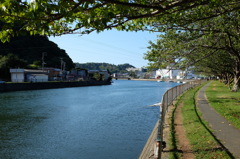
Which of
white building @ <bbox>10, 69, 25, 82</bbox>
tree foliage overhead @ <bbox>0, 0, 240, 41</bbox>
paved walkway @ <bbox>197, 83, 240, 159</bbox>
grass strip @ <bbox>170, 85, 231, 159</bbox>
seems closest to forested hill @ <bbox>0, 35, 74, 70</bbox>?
white building @ <bbox>10, 69, 25, 82</bbox>

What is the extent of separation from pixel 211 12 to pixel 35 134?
521 inches

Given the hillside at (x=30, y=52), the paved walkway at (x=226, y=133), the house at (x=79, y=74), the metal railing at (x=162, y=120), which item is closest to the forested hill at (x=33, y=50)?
the hillside at (x=30, y=52)

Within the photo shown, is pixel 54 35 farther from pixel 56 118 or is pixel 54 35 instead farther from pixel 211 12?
pixel 56 118

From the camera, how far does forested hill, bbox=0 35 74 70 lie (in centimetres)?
10150

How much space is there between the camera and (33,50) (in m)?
115

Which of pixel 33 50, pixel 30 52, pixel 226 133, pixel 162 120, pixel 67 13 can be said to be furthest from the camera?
pixel 33 50

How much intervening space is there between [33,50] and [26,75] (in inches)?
1701

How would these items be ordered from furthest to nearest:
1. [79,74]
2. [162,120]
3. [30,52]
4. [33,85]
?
[79,74]
[30,52]
[33,85]
[162,120]

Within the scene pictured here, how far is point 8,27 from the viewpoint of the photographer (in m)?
5.70

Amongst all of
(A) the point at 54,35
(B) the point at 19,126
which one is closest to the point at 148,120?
(B) the point at 19,126

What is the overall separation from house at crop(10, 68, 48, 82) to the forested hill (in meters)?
19.5

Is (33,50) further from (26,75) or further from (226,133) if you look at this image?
(226,133)

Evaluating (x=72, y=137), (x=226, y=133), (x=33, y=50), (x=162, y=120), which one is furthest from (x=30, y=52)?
(x=226, y=133)

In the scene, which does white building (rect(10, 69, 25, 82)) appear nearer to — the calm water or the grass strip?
the calm water
